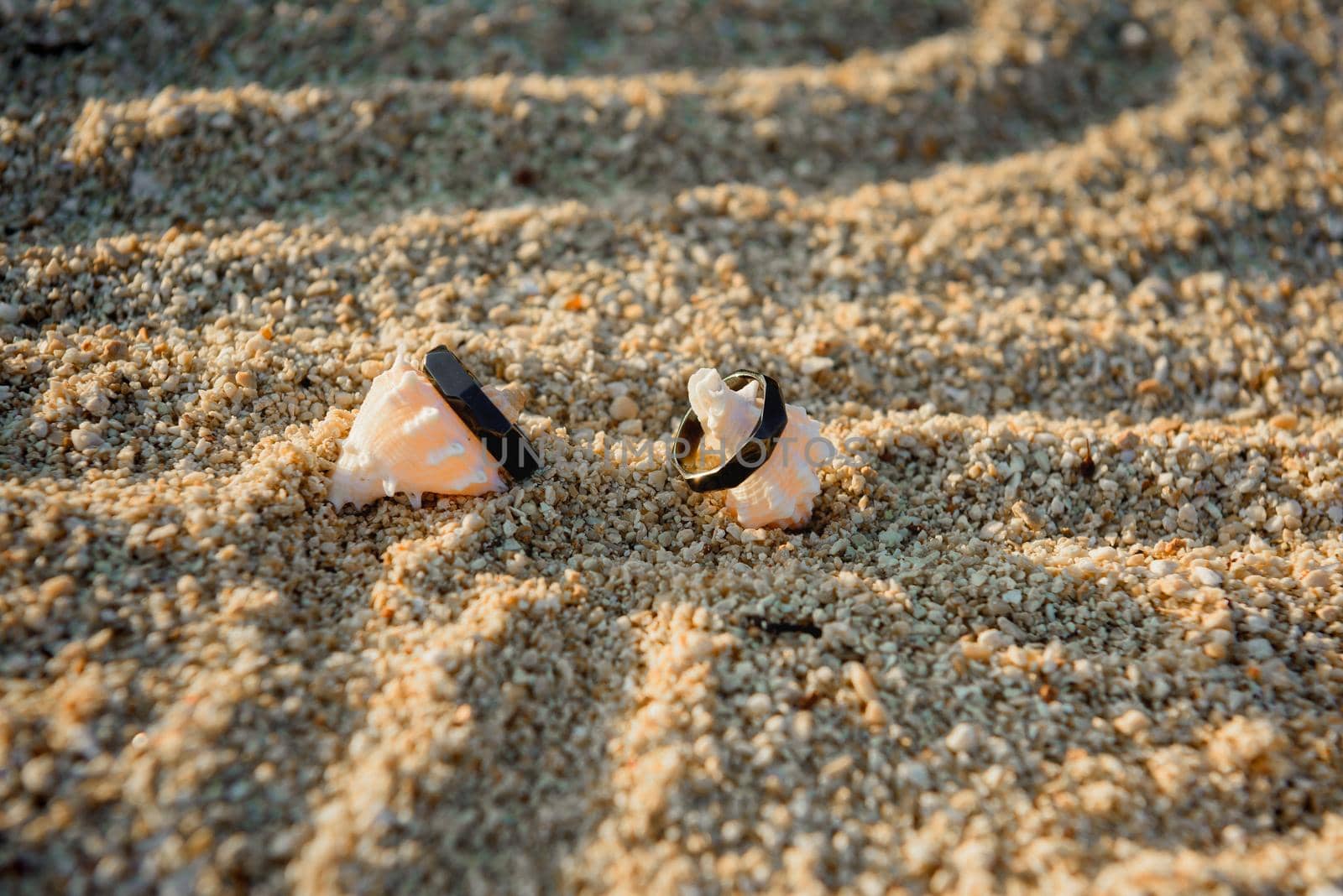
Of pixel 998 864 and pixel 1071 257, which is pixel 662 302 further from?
pixel 998 864

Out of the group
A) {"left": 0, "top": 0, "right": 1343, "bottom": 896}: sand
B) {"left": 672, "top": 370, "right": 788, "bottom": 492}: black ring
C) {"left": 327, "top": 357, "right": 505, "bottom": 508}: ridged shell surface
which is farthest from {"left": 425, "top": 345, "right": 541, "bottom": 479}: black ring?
{"left": 672, "top": 370, "right": 788, "bottom": 492}: black ring

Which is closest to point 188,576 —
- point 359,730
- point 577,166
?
point 359,730

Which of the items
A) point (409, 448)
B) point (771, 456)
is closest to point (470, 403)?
point (409, 448)

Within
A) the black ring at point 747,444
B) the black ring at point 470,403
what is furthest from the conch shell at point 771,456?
the black ring at point 470,403

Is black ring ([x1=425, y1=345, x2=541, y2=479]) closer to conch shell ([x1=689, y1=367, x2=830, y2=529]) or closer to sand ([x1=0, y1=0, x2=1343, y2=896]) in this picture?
sand ([x1=0, y1=0, x2=1343, y2=896])

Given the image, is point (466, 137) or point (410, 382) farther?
point (466, 137)

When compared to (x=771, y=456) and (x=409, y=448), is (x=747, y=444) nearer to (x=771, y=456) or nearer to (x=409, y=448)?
(x=771, y=456)

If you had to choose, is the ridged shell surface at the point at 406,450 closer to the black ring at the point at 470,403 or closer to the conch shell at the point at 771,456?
the black ring at the point at 470,403
